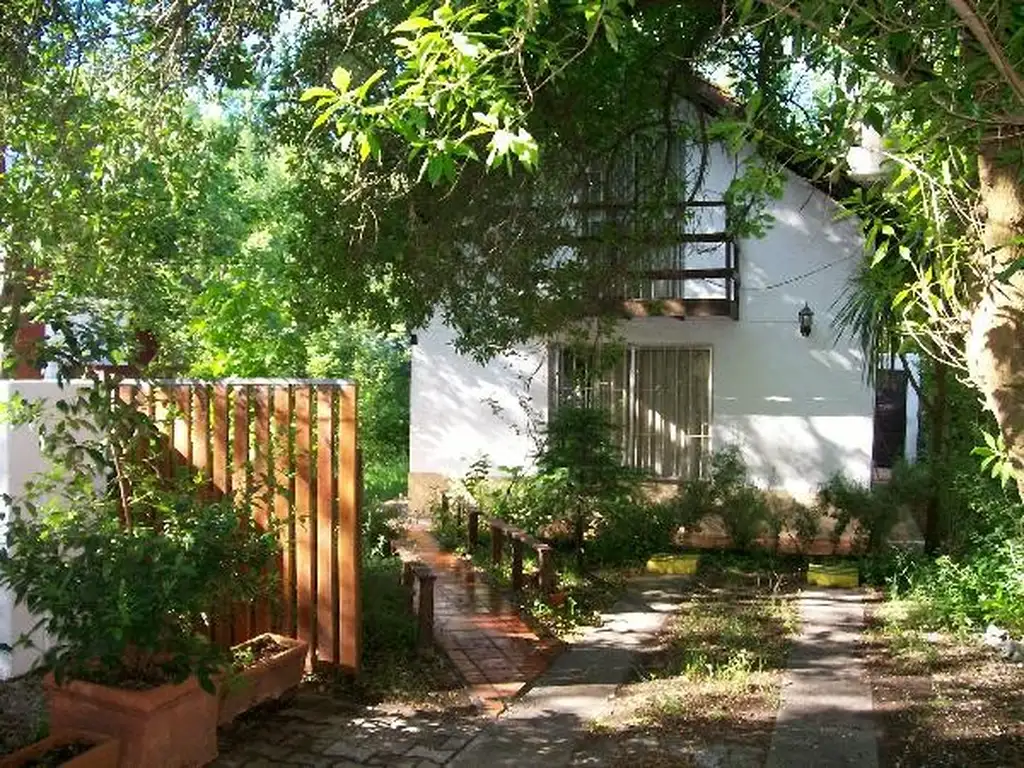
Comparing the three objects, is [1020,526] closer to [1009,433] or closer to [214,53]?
[1009,433]

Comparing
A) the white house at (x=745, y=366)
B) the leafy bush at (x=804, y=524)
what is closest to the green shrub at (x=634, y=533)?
the leafy bush at (x=804, y=524)

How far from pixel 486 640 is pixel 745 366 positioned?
21.9 ft

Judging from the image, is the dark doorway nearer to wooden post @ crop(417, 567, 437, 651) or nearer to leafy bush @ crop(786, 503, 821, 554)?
leafy bush @ crop(786, 503, 821, 554)

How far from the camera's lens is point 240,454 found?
6.33 m

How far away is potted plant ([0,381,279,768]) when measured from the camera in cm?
452

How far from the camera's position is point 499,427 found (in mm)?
14086

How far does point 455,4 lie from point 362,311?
3.87 metres

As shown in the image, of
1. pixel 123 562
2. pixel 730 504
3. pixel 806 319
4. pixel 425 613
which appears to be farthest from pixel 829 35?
pixel 806 319

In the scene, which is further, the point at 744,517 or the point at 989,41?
the point at 744,517

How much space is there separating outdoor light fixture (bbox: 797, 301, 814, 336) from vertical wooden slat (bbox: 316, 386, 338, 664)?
8.05 metres

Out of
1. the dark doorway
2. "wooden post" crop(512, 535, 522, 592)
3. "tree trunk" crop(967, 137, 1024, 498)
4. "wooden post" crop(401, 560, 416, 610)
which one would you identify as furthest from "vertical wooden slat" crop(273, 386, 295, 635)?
the dark doorway

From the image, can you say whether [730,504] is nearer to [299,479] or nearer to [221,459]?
[299,479]

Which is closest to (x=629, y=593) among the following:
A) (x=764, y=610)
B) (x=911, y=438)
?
(x=764, y=610)

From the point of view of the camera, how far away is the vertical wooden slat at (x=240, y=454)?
20.7 ft
